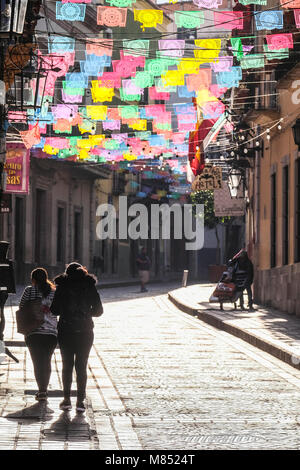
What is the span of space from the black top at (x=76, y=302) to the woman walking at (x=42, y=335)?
0.41m

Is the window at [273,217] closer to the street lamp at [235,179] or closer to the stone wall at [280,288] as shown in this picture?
the stone wall at [280,288]

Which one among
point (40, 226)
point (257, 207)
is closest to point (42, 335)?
point (257, 207)

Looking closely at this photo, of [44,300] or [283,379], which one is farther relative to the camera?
[283,379]

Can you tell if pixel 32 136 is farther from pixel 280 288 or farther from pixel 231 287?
pixel 280 288

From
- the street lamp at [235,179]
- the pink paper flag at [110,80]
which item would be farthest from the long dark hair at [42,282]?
the street lamp at [235,179]

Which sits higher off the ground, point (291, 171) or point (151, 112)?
point (151, 112)

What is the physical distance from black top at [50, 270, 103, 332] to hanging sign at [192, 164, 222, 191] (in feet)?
79.8

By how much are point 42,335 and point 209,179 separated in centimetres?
2436

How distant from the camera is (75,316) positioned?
10961 millimetres

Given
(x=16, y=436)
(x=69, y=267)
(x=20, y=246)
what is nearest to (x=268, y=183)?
(x=20, y=246)

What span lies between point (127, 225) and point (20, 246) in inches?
815

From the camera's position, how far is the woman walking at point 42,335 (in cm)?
1143
